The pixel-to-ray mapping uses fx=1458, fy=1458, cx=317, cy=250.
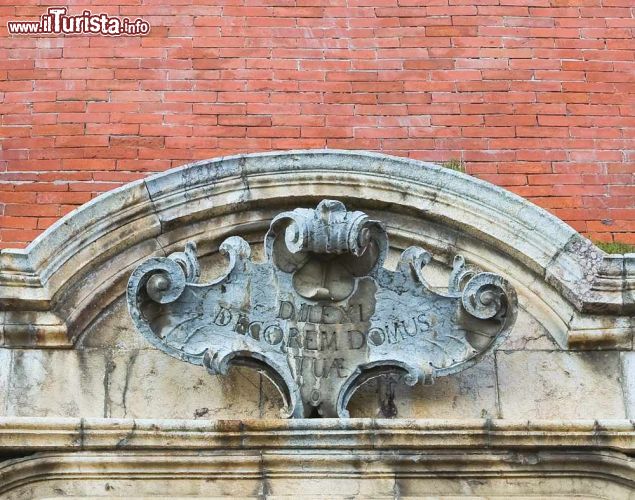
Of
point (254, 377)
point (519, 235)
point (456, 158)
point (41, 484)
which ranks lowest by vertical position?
point (41, 484)

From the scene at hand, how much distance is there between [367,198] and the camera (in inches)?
255

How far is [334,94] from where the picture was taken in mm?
7285

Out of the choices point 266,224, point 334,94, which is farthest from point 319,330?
point 334,94

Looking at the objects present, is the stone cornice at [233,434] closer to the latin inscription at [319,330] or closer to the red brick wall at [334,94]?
the latin inscription at [319,330]

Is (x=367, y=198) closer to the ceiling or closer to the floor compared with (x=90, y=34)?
closer to the floor

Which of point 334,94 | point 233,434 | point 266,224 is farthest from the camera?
point 334,94

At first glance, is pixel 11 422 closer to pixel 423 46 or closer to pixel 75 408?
pixel 75 408

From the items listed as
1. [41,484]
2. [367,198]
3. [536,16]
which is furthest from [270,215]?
[536,16]

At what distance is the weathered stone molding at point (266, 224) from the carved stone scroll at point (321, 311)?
0.74ft

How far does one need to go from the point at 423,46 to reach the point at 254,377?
211 centimetres

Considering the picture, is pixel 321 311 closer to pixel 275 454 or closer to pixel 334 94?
pixel 275 454

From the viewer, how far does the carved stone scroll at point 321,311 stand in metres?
6.13

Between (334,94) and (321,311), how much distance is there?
1.45 metres

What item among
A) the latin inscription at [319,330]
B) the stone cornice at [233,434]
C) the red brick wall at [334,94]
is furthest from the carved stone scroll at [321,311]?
the red brick wall at [334,94]
